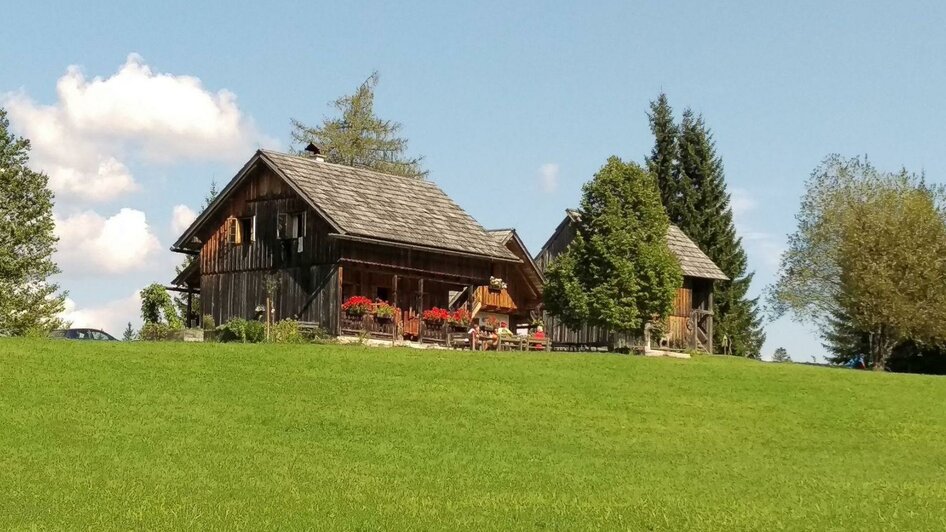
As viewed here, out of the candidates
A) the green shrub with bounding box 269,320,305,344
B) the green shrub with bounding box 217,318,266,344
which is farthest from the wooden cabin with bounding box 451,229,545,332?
the green shrub with bounding box 217,318,266,344

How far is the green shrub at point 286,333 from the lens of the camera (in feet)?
144

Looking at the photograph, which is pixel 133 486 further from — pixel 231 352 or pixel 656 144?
pixel 656 144

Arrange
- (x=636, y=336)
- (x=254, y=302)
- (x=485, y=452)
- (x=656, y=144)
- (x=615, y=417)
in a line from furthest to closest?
(x=656, y=144) < (x=636, y=336) < (x=254, y=302) < (x=615, y=417) < (x=485, y=452)

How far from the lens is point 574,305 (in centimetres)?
5178

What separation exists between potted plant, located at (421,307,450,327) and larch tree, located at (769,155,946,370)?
21.0 m

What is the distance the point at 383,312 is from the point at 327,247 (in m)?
3.16

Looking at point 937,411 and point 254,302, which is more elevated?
point 254,302

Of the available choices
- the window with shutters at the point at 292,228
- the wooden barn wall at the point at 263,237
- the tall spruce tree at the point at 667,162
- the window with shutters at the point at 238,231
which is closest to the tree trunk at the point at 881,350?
the tall spruce tree at the point at 667,162

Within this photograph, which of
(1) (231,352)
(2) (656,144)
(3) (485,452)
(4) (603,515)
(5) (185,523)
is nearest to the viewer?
(5) (185,523)

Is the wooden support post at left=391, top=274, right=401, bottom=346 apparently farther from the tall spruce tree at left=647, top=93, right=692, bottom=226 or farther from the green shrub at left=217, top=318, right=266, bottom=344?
the tall spruce tree at left=647, top=93, right=692, bottom=226

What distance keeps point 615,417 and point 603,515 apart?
11.9m

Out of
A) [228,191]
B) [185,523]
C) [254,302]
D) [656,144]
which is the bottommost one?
[185,523]

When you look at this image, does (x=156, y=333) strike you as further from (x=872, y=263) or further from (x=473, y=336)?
(x=872, y=263)

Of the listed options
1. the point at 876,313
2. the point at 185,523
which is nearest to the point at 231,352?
the point at 185,523
